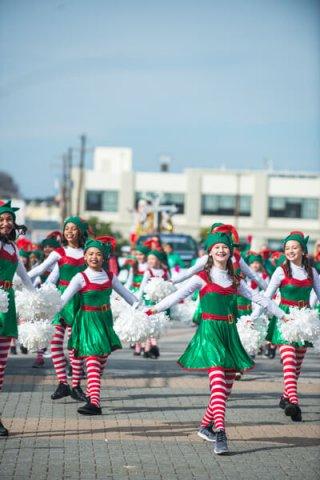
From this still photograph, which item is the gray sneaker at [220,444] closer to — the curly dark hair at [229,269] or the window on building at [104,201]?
the curly dark hair at [229,269]

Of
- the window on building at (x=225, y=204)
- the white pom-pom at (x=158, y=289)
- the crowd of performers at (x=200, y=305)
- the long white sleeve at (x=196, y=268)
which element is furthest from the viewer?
the window on building at (x=225, y=204)

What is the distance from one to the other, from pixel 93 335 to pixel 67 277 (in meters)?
1.80

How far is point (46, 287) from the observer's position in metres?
11.1

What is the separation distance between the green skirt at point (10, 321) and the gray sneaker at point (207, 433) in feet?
6.07

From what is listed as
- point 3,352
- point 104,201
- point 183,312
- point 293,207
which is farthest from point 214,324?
point 104,201

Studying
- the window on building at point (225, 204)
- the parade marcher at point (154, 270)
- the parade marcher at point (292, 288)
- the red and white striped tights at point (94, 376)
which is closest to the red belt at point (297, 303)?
the parade marcher at point (292, 288)

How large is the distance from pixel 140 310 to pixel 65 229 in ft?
8.36

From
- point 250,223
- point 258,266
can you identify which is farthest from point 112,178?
point 258,266

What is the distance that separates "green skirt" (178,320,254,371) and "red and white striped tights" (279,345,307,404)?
4.99 feet

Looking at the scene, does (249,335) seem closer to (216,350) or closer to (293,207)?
(216,350)

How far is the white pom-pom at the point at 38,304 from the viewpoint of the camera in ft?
35.6

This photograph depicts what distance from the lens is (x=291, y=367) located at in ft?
37.4

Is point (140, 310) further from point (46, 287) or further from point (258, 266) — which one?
point (258, 266)

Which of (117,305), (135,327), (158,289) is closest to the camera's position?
(135,327)
